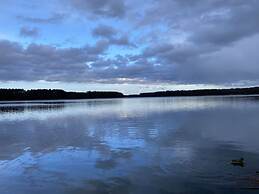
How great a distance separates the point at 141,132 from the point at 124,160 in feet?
36.0

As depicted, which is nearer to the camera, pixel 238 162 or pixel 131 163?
pixel 238 162

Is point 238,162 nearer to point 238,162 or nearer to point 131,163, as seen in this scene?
point 238,162

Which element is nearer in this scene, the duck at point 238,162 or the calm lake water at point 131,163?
the calm lake water at point 131,163

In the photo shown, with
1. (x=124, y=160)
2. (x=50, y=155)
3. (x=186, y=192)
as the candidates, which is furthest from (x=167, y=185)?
(x=50, y=155)

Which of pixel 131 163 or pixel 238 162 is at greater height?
pixel 238 162

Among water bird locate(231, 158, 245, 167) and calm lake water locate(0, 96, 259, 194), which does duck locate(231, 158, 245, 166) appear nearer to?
water bird locate(231, 158, 245, 167)

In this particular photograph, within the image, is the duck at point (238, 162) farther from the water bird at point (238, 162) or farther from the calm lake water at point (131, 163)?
the calm lake water at point (131, 163)

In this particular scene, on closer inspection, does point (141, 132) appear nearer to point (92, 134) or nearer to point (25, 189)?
point (92, 134)

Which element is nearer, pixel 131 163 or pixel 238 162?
pixel 238 162

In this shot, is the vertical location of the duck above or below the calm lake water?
above

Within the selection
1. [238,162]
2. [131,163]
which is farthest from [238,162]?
[131,163]

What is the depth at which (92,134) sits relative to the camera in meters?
26.9

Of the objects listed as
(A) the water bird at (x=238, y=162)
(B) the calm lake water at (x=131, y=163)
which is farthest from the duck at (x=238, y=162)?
(B) the calm lake water at (x=131, y=163)

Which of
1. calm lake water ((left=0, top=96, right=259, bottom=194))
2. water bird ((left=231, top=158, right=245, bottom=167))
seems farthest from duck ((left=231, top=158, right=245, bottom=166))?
calm lake water ((left=0, top=96, right=259, bottom=194))
